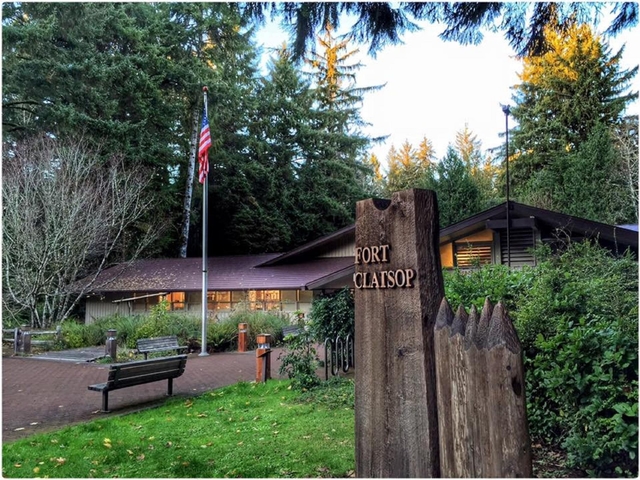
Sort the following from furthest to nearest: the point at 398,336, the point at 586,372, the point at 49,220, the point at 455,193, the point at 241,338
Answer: the point at 455,193, the point at 49,220, the point at 241,338, the point at 586,372, the point at 398,336

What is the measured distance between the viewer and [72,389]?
10039 mm

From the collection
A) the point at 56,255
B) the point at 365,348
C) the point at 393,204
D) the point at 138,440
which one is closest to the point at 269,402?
the point at 138,440

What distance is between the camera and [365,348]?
4043mm

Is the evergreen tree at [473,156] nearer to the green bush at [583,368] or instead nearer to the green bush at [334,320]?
the green bush at [334,320]

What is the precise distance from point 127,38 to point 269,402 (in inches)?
1047

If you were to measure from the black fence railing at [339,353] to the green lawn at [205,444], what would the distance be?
5.93 feet

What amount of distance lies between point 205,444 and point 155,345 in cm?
826

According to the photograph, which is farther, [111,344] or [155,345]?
[111,344]

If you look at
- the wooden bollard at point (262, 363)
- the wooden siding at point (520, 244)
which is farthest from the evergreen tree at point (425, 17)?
the wooden siding at point (520, 244)

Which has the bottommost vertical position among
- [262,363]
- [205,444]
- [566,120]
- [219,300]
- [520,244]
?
[205,444]

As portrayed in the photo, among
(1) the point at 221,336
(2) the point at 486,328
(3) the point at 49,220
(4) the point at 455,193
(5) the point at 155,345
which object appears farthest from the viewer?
(4) the point at 455,193

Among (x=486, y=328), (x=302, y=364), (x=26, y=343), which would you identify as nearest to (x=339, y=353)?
(x=302, y=364)

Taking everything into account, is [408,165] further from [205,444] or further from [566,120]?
[205,444]

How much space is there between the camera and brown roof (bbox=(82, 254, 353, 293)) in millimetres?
21942
